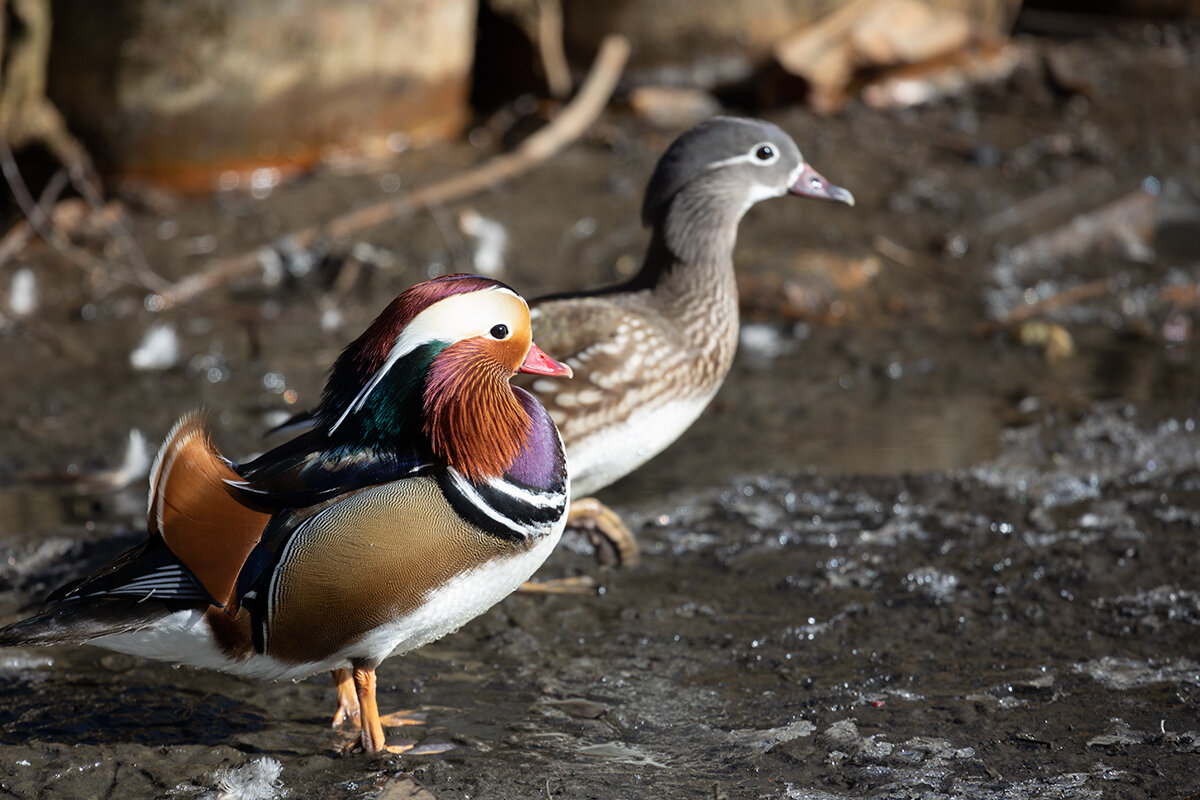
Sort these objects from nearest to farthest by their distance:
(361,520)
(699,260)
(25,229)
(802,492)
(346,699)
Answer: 1. (361,520)
2. (346,699)
3. (699,260)
4. (802,492)
5. (25,229)

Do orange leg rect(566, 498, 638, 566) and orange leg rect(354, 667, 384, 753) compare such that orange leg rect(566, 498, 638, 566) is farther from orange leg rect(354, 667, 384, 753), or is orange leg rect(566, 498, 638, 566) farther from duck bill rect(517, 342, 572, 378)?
orange leg rect(354, 667, 384, 753)

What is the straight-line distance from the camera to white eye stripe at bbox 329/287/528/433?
2828 millimetres

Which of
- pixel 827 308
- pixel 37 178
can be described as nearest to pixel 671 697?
pixel 827 308

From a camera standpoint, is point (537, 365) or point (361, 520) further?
point (537, 365)

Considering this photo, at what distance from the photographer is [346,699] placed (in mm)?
3268

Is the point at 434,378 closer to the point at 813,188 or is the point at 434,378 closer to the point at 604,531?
the point at 604,531

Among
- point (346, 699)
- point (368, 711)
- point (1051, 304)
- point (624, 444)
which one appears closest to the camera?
point (368, 711)

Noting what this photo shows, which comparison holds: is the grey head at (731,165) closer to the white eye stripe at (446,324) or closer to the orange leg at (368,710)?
the white eye stripe at (446,324)

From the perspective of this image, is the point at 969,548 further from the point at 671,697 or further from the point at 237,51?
the point at 237,51

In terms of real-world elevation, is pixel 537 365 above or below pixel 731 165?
below

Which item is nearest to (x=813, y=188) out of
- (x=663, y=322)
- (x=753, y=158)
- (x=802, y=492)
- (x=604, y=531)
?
(x=753, y=158)

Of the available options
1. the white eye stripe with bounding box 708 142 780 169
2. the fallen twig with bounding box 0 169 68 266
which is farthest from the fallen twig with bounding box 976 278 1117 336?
the fallen twig with bounding box 0 169 68 266

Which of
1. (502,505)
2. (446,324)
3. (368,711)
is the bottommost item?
(368,711)

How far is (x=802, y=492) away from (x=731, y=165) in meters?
1.16
